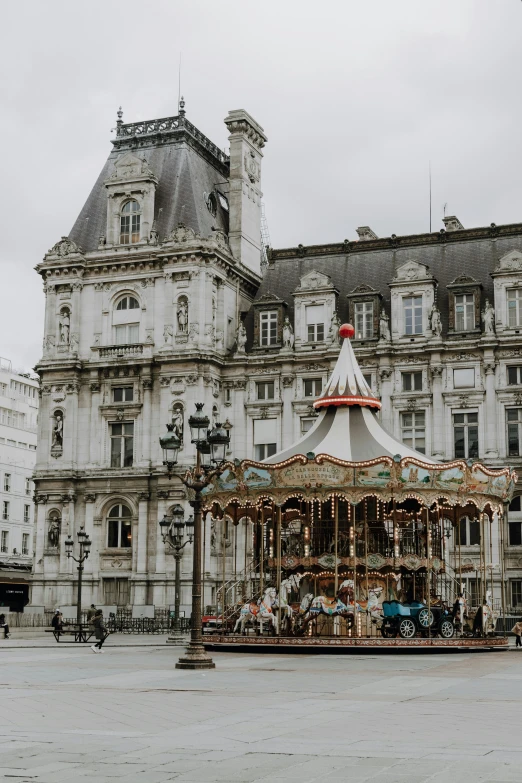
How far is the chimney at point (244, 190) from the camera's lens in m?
63.7

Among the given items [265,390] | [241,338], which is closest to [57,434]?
[241,338]

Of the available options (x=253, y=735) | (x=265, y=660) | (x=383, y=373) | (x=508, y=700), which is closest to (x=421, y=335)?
(x=383, y=373)

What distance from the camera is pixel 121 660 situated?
29547mm

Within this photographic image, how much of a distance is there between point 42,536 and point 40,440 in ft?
16.9

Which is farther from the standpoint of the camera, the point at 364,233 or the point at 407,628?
the point at 364,233

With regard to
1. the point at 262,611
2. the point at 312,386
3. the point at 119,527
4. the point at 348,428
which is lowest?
the point at 262,611

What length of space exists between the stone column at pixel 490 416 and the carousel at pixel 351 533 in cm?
1372

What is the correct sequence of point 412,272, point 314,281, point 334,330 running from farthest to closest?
1. point 314,281
2. point 334,330
3. point 412,272

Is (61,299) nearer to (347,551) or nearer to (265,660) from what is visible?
(347,551)

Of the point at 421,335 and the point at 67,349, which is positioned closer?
the point at 421,335

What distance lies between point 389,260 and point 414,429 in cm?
1029

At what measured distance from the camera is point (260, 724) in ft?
50.3

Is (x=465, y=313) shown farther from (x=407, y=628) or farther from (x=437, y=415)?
(x=407, y=628)

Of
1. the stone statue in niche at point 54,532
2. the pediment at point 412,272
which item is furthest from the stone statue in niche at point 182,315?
the stone statue in niche at point 54,532
